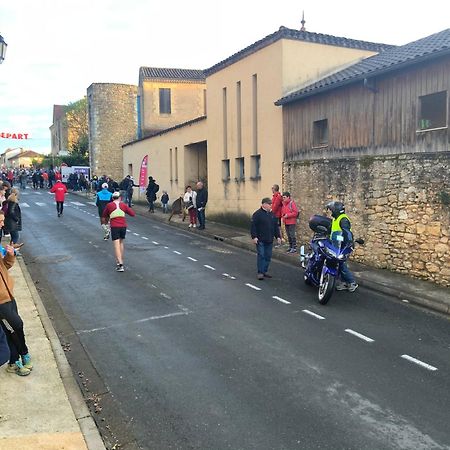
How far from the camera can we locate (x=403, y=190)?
414 inches

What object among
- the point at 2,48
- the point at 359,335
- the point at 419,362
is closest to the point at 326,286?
the point at 359,335

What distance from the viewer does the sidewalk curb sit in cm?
405

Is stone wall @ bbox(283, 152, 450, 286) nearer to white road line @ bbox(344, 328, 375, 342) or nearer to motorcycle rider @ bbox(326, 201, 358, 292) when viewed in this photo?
motorcycle rider @ bbox(326, 201, 358, 292)

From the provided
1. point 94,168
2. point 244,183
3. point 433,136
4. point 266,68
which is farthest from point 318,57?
point 94,168

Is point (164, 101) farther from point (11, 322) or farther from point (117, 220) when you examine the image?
point (11, 322)

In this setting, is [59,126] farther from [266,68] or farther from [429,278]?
[429,278]

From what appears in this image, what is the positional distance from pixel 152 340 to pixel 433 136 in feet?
22.6

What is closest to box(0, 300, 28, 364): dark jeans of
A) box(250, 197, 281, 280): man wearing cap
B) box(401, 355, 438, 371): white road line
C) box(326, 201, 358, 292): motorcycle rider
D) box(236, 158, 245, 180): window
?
box(401, 355, 438, 371): white road line

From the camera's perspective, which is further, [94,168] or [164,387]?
[94,168]

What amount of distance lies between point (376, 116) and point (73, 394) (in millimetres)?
9239

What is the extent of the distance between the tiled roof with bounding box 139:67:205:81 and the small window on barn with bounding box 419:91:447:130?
93.0 feet

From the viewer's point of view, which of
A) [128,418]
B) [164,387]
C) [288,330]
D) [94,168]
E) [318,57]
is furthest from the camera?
[94,168]

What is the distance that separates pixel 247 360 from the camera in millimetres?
5844

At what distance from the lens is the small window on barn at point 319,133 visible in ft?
45.0
